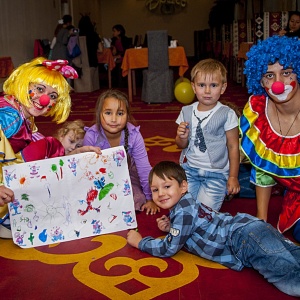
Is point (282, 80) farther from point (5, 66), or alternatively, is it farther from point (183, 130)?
point (5, 66)

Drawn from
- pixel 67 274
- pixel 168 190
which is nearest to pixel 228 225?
pixel 168 190

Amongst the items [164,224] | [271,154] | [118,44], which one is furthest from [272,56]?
[118,44]

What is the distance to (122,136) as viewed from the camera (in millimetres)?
2365

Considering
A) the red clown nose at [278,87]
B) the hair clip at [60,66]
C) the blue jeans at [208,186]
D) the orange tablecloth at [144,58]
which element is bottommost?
the blue jeans at [208,186]

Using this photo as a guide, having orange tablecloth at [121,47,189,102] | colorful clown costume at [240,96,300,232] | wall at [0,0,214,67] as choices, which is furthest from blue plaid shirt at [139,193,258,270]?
wall at [0,0,214,67]

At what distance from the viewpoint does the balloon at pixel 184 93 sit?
6.02m

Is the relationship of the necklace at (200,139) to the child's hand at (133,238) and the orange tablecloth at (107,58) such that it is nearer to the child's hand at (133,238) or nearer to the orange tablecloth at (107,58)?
the child's hand at (133,238)

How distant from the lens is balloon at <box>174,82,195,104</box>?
602 centimetres

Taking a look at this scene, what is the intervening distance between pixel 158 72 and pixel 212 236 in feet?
15.5

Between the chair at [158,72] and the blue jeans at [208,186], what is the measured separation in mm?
4016

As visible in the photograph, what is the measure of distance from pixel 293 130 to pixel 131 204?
0.76 meters

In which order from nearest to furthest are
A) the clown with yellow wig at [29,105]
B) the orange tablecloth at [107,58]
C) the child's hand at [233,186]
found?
the clown with yellow wig at [29,105]
the child's hand at [233,186]
the orange tablecloth at [107,58]

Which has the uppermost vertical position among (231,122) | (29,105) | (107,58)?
(107,58)

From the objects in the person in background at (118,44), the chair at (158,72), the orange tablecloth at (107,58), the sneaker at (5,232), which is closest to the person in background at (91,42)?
the orange tablecloth at (107,58)
